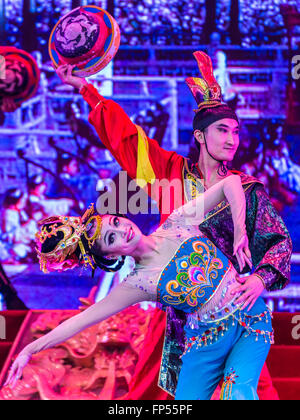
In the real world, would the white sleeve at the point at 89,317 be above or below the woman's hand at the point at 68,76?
below

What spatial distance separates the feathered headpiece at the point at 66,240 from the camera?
2.32 m

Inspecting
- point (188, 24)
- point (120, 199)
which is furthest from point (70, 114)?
point (188, 24)

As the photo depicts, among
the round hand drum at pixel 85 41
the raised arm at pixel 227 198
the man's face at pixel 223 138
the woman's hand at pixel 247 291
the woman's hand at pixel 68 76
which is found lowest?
the woman's hand at pixel 247 291

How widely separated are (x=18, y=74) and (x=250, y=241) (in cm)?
177

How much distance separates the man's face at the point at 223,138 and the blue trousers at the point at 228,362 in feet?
2.66

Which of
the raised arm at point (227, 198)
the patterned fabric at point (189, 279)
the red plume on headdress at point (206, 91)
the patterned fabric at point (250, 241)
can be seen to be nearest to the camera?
the patterned fabric at point (189, 279)

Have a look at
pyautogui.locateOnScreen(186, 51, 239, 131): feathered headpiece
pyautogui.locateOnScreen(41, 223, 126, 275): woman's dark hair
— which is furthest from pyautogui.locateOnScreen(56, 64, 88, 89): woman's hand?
pyautogui.locateOnScreen(41, 223, 126, 275): woman's dark hair

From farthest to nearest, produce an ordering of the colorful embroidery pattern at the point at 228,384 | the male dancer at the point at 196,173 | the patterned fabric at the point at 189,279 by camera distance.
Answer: the male dancer at the point at 196,173
the patterned fabric at the point at 189,279
the colorful embroidery pattern at the point at 228,384

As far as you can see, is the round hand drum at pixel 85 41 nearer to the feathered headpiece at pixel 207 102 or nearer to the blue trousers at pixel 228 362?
the feathered headpiece at pixel 207 102

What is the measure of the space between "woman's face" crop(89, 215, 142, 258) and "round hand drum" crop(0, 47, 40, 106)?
1717mm

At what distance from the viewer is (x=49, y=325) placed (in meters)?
3.90

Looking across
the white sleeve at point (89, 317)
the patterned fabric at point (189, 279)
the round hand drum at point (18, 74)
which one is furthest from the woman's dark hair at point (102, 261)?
the round hand drum at point (18, 74)

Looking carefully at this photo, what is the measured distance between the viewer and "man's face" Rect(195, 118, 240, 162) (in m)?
2.91

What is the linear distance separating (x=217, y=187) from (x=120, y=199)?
1.83 m
